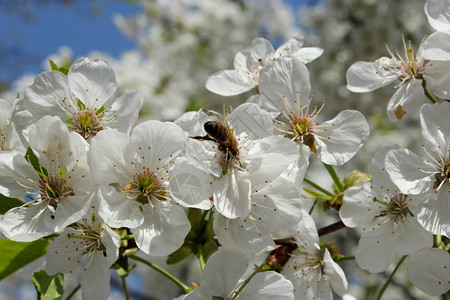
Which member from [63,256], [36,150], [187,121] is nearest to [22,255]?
[63,256]

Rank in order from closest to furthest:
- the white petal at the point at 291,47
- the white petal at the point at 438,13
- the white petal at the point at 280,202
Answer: the white petal at the point at 280,202, the white petal at the point at 438,13, the white petal at the point at 291,47

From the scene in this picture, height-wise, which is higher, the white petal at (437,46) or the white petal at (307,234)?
the white petal at (437,46)

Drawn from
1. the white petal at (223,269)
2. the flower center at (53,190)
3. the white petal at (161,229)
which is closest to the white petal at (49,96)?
the flower center at (53,190)

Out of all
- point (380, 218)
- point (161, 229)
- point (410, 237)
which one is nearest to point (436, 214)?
point (410, 237)

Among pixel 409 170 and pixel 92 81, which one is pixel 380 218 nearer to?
pixel 409 170

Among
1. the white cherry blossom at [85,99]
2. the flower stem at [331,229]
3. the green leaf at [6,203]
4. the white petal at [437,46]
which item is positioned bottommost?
the flower stem at [331,229]

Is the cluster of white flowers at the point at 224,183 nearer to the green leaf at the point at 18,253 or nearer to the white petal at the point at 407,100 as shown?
the white petal at the point at 407,100

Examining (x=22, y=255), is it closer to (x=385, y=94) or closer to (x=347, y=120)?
(x=347, y=120)

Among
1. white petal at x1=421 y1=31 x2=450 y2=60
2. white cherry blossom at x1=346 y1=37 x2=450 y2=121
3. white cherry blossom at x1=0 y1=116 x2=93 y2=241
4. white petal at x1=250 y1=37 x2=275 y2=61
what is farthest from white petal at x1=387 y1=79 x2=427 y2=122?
white cherry blossom at x1=0 y1=116 x2=93 y2=241

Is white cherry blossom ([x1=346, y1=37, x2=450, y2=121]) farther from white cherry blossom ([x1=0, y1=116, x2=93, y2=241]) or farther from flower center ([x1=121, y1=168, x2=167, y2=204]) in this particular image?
white cherry blossom ([x1=0, y1=116, x2=93, y2=241])
